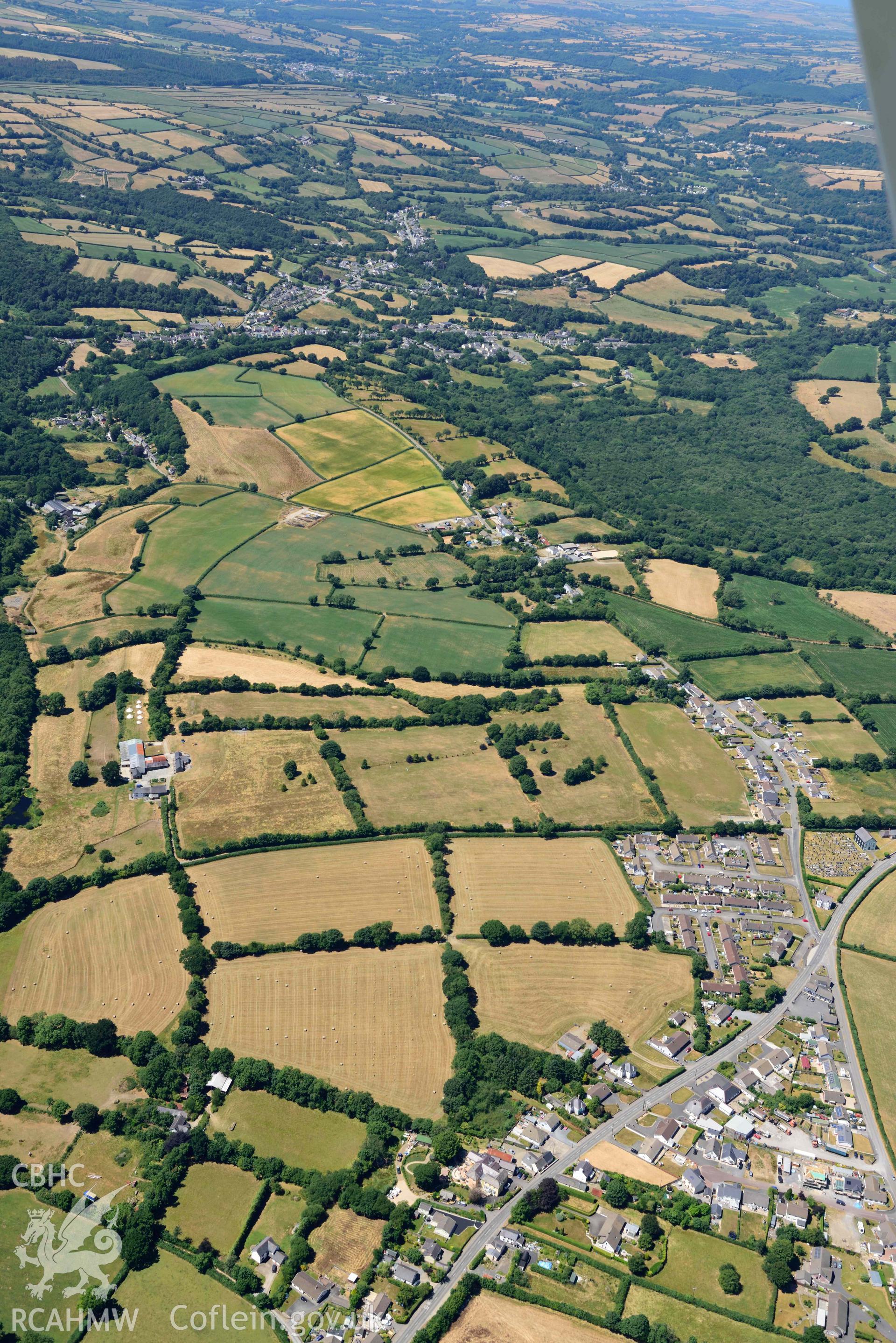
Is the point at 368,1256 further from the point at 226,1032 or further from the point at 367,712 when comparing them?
the point at 367,712

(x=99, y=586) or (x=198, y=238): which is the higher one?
(x=198, y=238)

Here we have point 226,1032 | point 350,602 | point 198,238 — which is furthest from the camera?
point 198,238

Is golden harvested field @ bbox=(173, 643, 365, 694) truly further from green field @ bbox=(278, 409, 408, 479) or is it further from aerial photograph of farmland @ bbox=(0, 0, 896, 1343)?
green field @ bbox=(278, 409, 408, 479)

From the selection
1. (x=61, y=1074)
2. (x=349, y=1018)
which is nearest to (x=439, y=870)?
(x=349, y=1018)

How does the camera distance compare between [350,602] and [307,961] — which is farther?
[350,602]

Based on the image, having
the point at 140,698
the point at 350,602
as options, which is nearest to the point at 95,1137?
the point at 140,698
